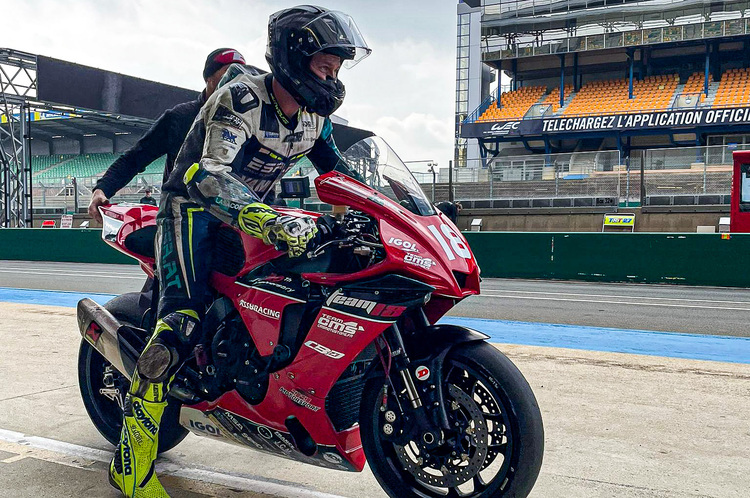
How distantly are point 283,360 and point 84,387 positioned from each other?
1567mm

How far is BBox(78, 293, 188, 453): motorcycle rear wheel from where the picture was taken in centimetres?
356

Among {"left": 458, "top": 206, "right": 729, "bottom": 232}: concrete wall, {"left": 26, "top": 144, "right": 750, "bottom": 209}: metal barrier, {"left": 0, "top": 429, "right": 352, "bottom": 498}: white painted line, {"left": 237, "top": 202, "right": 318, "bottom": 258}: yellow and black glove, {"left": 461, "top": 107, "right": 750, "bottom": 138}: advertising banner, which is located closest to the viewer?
{"left": 237, "top": 202, "right": 318, "bottom": 258}: yellow and black glove

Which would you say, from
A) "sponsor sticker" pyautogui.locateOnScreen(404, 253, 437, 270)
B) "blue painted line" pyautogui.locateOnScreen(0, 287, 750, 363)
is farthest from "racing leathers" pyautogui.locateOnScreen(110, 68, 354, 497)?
"blue painted line" pyautogui.locateOnScreen(0, 287, 750, 363)

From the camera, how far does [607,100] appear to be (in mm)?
36062

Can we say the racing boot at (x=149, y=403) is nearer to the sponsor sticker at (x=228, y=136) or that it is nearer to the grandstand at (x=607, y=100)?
the sponsor sticker at (x=228, y=136)

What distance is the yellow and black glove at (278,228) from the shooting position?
95.3 inches

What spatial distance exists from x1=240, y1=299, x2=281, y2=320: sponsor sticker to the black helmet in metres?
0.83

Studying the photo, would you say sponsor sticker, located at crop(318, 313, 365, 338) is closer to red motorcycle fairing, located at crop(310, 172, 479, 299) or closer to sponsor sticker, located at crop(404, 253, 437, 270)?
red motorcycle fairing, located at crop(310, 172, 479, 299)

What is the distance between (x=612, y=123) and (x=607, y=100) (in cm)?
332

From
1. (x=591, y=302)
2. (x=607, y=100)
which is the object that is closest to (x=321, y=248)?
(x=591, y=302)

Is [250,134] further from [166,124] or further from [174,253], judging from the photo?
[166,124]

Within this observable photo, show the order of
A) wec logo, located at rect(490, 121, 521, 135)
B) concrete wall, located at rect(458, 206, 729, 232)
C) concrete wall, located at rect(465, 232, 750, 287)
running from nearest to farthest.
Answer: concrete wall, located at rect(465, 232, 750, 287)
concrete wall, located at rect(458, 206, 729, 232)
wec logo, located at rect(490, 121, 521, 135)

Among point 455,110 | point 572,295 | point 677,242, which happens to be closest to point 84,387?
point 572,295

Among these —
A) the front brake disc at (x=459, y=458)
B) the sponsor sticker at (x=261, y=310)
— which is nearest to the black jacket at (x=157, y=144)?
the sponsor sticker at (x=261, y=310)
